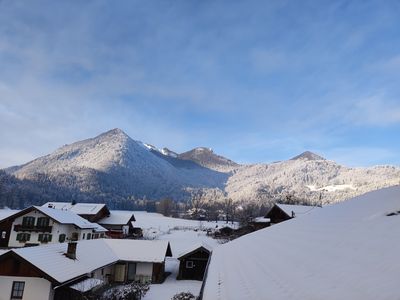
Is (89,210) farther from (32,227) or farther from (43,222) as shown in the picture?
(32,227)

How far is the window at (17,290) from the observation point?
28953mm

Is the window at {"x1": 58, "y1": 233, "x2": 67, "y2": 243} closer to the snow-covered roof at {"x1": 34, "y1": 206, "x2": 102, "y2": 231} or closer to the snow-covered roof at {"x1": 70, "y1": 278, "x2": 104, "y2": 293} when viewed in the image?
the snow-covered roof at {"x1": 34, "y1": 206, "x2": 102, "y2": 231}

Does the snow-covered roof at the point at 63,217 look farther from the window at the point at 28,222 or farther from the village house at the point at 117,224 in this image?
the village house at the point at 117,224

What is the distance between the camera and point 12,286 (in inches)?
1143

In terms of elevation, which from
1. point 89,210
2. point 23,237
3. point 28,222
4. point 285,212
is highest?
point 285,212

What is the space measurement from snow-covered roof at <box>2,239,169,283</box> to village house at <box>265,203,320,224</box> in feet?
78.0

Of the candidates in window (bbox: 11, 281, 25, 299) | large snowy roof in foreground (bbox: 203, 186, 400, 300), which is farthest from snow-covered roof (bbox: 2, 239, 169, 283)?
large snowy roof in foreground (bbox: 203, 186, 400, 300)

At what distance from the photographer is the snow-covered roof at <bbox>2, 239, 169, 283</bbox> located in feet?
94.2

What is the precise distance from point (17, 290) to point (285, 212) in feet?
145

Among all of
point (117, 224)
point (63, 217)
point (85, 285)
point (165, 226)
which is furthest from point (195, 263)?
point (165, 226)

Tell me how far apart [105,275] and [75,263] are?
10249mm

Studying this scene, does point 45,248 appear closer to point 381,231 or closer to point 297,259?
point 297,259

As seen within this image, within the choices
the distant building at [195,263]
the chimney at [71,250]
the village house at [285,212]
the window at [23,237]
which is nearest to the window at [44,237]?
the window at [23,237]

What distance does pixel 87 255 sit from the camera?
3653cm
